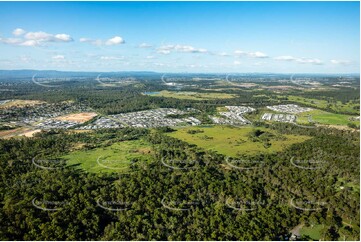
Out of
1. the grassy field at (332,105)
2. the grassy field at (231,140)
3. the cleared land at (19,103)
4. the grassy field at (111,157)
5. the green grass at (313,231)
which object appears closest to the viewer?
the green grass at (313,231)

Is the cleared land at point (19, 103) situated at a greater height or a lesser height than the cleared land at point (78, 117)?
greater

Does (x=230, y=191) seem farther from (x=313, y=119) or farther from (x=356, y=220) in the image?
(x=313, y=119)

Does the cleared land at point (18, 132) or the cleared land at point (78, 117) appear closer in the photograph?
the cleared land at point (18, 132)

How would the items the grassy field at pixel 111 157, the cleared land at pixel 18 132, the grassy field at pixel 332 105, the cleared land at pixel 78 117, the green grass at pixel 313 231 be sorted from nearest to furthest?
the green grass at pixel 313 231 < the grassy field at pixel 111 157 < the cleared land at pixel 18 132 < the cleared land at pixel 78 117 < the grassy field at pixel 332 105

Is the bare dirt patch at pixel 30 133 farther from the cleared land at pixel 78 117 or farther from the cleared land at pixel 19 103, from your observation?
the cleared land at pixel 19 103

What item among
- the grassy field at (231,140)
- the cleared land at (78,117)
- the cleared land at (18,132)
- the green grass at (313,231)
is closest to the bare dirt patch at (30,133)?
the cleared land at (18,132)

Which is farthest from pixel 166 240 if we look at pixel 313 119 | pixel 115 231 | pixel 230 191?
pixel 313 119
